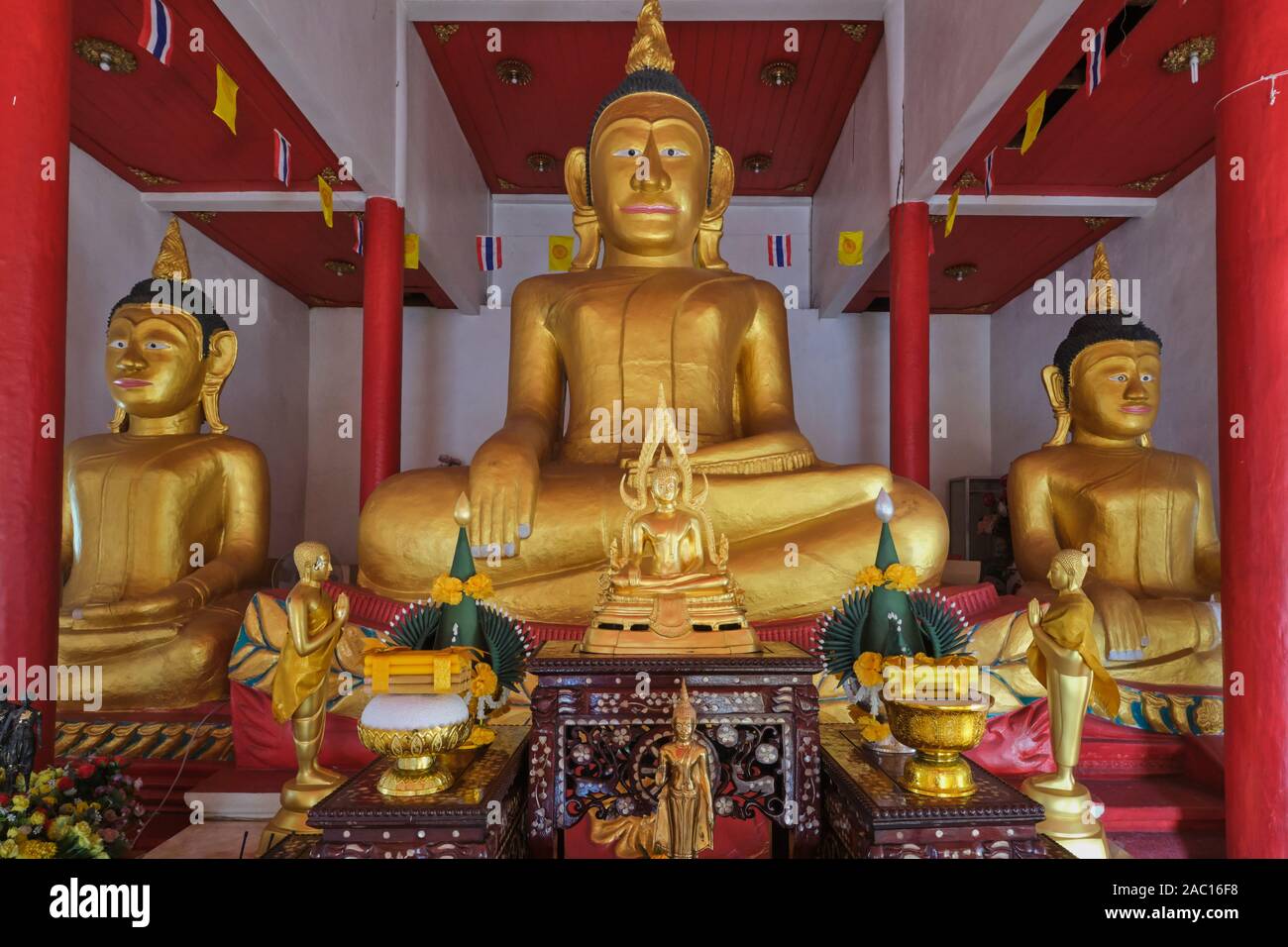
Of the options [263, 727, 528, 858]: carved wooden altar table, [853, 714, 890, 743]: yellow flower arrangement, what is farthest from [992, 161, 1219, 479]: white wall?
[263, 727, 528, 858]: carved wooden altar table

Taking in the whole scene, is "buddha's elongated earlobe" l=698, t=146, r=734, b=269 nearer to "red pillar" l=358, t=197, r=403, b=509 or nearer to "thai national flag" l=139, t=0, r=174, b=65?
"red pillar" l=358, t=197, r=403, b=509

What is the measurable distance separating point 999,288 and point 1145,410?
3.90 meters

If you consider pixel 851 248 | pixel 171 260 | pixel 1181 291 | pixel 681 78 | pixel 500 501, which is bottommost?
pixel 500 501

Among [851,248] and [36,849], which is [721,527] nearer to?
[36,849]

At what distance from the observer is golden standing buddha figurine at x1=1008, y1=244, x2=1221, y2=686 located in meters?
3.58

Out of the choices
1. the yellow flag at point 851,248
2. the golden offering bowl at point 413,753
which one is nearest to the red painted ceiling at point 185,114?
the golden offering bowl at point 413,753

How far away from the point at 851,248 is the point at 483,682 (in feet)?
14.5

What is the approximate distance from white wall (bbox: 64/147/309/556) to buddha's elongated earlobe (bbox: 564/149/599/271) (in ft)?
8.82

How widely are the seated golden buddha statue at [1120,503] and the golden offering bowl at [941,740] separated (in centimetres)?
123

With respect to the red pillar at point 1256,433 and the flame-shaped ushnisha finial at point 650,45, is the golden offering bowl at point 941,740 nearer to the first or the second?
the red pillar at point 1256,433

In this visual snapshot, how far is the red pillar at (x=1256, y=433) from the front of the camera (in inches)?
79.6

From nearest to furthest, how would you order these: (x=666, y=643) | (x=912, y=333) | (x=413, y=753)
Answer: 1. (x=413, y=753)
2. (x=666, y=643)
3. (x=912, y=333)

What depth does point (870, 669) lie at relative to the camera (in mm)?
2201

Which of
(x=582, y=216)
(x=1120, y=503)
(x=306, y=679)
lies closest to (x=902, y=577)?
(x=306, y=679)
